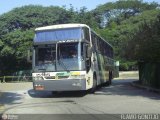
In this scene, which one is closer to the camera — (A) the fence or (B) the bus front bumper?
(B) the bus front bumper

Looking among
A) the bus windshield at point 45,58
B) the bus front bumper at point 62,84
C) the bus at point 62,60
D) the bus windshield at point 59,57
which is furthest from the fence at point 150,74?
the bus windshield at point 45,58

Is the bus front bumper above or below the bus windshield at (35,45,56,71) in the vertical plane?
below

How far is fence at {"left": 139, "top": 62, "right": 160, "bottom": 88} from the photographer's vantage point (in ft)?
84.3

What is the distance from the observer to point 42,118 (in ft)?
43.8

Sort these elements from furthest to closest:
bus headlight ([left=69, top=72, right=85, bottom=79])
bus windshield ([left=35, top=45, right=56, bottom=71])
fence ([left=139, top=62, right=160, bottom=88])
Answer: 1. fence ([left=139, top=62, right=160, bottom=88])
2. bus windshield ([left=35, top=45, right=56, bottom=71])
3. bus headlight ([left=69, top=72, right=85, bottom=79])

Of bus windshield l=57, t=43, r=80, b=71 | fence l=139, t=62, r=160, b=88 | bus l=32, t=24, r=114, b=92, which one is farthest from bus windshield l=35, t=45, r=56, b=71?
fence l=139, t=62, r=160, b=88

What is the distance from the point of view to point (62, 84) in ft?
68.0

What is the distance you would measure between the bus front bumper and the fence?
6525 mm

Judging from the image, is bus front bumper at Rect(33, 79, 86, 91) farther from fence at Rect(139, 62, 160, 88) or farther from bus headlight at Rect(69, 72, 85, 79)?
fence at Rect(139, 62, 160, 88)

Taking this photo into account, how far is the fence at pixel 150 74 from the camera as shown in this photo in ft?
84.3

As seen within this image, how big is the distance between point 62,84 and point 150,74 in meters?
8.73

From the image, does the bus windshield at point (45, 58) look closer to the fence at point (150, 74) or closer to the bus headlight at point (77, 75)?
the bus headlight at point (77, 75)

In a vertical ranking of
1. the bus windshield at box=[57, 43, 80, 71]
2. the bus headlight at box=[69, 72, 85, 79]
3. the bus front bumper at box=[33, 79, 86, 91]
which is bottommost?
the bus front bumper at box=[33, 79, 86, 91]

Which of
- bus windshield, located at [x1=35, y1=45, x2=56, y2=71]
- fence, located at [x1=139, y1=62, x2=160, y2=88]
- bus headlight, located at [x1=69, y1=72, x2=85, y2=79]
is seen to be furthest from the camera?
fence, located at [x1=139, y1=62, x2=160, y2=88]
